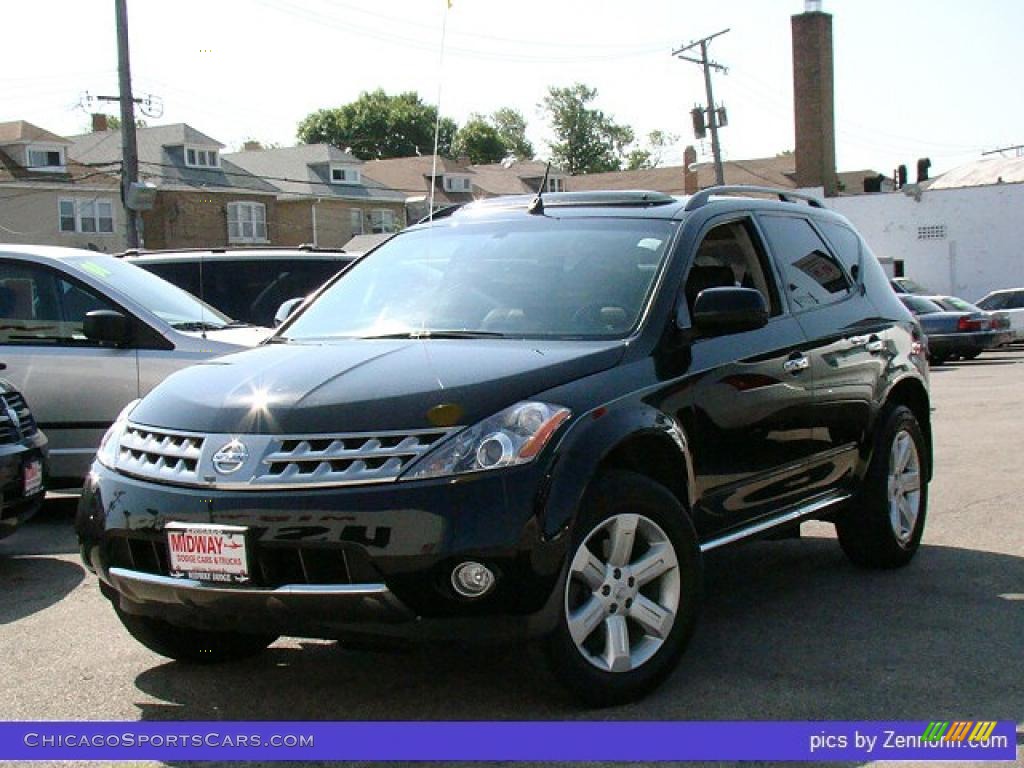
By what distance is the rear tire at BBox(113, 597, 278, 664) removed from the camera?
4.79m

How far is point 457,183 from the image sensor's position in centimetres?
7300

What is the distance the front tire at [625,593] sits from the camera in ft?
13.6

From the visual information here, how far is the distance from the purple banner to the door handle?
183cm

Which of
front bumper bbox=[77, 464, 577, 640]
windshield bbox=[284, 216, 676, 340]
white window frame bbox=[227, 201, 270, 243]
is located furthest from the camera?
white window frame bbox=[227, 201, 270, 243]

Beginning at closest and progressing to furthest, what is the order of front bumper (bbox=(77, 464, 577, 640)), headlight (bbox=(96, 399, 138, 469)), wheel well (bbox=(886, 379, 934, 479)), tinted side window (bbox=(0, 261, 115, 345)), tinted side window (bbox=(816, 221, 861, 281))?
front bumper (bbox=(77, 464, 577, 640)) → headlight (bbox=(96, 399, 138, 469)) → tinted side window (bbox=(816, 221, 861, 281)) → wheel well (bbox=(886, 379, 934, 479)) → tinted side window (bbox=(0, 261, 115, 345))

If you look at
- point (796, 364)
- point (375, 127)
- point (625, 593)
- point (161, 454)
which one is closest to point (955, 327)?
point (796, 364)

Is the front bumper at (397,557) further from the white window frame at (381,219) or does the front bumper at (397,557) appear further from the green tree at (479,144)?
the green tree at (479,144)

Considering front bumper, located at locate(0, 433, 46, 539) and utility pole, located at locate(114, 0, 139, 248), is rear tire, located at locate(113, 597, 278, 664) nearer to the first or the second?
front bumper, located at locate(0, 433, 46, 539)

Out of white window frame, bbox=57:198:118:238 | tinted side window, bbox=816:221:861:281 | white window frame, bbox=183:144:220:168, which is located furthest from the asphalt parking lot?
white window frame, bbox=183:144:220:168

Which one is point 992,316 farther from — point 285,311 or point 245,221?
point 245,221

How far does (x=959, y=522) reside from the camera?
25.8ft

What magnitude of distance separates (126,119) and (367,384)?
23937 mm

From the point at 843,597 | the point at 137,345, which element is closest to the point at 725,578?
the point at 843,597

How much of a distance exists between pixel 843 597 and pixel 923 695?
5.12 ft
